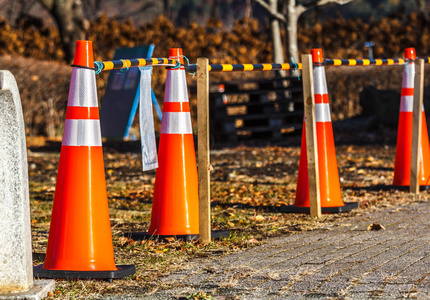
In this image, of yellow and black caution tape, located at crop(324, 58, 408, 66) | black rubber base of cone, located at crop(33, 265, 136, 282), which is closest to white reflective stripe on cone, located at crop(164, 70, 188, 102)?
black rubber base of cone, located at crop(33, 265, 136, 282)

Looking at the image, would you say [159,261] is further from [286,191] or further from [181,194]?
[286,191]

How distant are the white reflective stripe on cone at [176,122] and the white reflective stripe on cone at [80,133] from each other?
1242 millimetres

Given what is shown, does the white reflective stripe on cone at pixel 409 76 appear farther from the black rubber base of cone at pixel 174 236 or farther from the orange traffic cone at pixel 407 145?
the black rubber base of cone at pixel 174 236

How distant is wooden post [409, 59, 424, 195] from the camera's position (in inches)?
320

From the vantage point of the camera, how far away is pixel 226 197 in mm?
8492

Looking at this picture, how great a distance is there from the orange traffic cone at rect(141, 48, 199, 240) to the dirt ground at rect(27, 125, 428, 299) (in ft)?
0.71

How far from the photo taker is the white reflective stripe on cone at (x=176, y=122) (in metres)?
5.97

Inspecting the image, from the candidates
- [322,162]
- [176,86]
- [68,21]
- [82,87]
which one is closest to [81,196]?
[82,87]

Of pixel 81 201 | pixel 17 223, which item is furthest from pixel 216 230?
pixel 17 223

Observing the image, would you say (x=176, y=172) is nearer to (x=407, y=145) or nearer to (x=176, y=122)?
(x=176, y=122)

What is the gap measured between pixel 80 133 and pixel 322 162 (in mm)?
3092

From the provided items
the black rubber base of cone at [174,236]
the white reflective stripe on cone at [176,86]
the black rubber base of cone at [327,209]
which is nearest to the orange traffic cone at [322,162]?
the black rubber base of cone at [327,209]

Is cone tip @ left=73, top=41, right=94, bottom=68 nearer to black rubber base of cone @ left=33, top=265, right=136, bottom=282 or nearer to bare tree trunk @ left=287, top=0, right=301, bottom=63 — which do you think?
black rubber base of cone @ left=33, top=265, right=136, bottom=282

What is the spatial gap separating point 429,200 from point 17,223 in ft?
16.2
